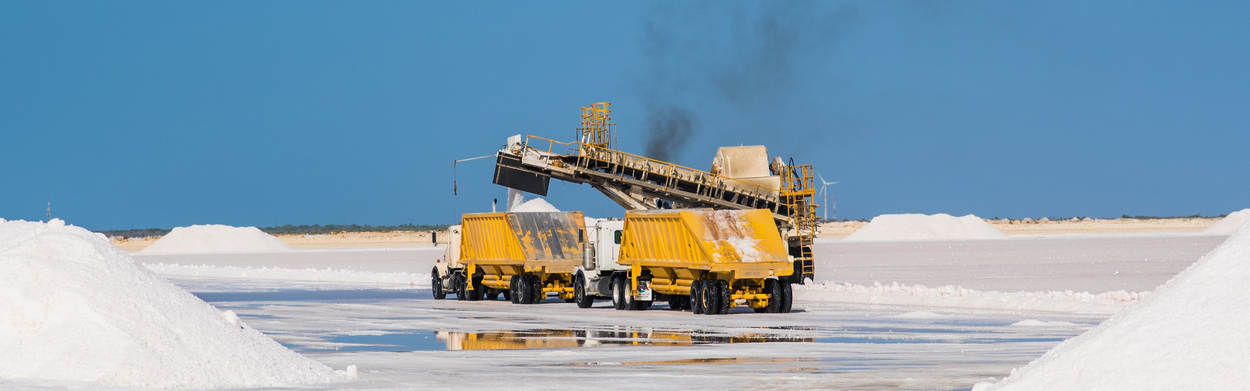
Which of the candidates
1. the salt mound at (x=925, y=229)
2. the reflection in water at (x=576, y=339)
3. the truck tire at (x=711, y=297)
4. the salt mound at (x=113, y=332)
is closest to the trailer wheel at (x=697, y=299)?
the truck tire at (x=711, y=297)

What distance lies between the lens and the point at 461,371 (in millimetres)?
19172

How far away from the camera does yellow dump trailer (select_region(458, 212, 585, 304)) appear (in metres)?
39.7

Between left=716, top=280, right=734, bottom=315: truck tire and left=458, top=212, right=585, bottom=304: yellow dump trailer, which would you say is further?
left=458, top=212, right=585, bottom=304: yellow dump trailer

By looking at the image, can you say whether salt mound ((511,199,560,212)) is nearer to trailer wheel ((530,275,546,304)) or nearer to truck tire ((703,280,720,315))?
trailer wheel ((530,275,546,304))

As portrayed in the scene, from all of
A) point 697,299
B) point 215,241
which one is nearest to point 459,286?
point 697,299

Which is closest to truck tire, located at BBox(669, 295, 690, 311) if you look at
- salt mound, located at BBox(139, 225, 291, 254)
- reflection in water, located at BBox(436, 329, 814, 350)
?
reflection in water, located at BBox(436, 329, 814, 350)

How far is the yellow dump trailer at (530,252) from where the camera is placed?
130 ft

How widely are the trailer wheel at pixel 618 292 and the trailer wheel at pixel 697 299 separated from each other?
298 cm

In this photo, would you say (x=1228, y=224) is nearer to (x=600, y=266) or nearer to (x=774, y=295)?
(x=600, y=266)

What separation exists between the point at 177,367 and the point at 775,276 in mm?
18149

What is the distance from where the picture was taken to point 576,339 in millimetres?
25250

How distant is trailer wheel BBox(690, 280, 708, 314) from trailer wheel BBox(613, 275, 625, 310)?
298cm

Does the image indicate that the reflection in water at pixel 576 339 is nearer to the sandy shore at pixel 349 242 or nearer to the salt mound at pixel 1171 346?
the salt mound at pixel 1171 346

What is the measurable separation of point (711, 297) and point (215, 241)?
100546 mm
